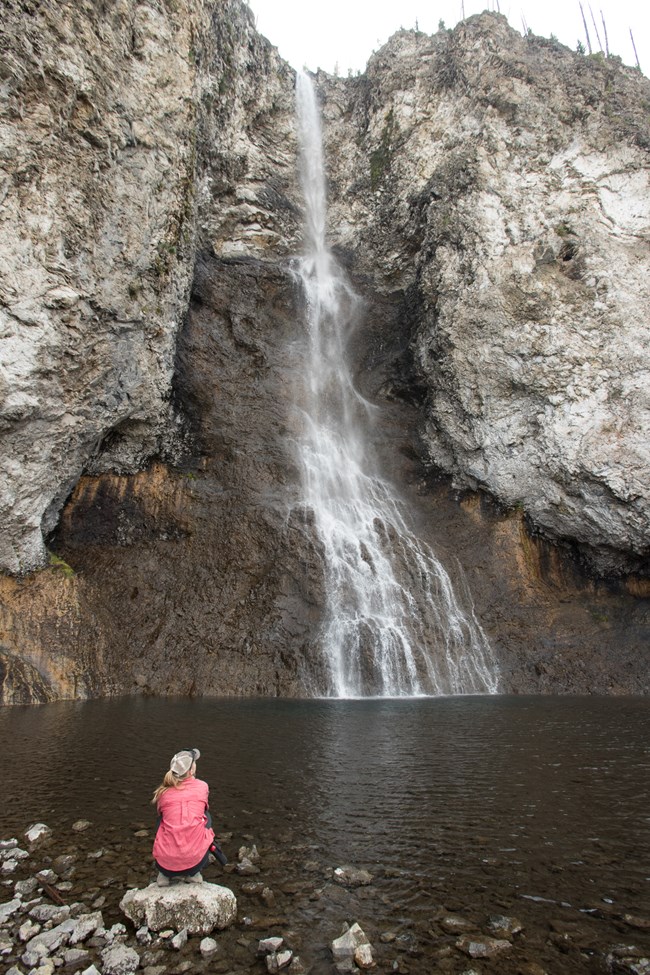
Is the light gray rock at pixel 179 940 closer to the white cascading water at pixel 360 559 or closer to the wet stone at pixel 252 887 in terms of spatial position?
the wet stone at pixel 252 887

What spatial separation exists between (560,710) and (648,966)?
1062cm

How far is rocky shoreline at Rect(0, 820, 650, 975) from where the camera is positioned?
3.44 metres

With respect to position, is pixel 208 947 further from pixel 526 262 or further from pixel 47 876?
pixel 526 262

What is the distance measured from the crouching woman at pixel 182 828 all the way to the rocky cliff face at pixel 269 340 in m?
12.2

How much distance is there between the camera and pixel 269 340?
23562mm

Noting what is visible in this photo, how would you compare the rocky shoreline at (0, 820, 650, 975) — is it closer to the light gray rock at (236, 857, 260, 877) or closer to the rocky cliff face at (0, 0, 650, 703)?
the light gray rock at (236, 857, 260, 877)

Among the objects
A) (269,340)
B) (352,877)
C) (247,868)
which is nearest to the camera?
(352,877)

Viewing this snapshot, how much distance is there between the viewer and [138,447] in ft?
63.4

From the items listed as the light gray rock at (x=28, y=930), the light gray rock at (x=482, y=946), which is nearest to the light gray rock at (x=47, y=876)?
the light gray rock at (x=28, y=930)

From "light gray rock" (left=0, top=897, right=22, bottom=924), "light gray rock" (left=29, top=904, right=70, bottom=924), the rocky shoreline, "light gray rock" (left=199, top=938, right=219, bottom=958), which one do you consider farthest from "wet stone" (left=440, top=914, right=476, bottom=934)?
"light gray rock" (left=0, top=897, right=22, bottom=924)

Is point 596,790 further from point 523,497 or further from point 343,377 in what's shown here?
point 343,377

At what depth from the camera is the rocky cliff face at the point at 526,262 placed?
1922cm

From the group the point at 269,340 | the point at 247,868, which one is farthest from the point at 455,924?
the point at 269,340

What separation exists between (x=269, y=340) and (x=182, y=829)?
2134 cm
